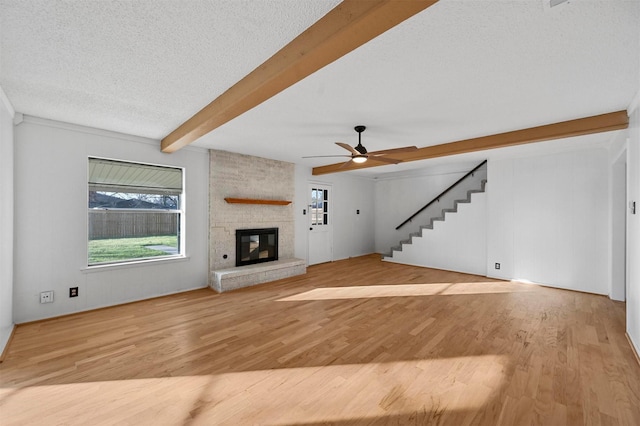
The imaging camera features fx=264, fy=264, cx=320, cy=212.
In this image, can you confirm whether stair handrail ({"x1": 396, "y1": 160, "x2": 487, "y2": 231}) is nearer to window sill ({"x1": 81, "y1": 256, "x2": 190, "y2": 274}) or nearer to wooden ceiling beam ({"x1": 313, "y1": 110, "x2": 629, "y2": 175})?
wooden ceiling beam ({"x1": 313, "y1": 110, "x2": 629, "y2": 175})

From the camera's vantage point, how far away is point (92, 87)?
8.32 ft

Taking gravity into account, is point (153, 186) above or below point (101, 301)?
above

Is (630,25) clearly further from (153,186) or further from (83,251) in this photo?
(83,251)

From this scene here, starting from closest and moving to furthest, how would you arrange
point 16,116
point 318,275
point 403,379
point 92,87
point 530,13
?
point 530,13, point 403,379, point 92,87, point 16,116, point 318,275

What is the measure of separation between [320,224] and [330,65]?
5308 mm

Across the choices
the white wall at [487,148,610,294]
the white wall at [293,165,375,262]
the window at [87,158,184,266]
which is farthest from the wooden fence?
the white wall at [487,148,610,294]

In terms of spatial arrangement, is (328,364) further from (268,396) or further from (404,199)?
(404,199)

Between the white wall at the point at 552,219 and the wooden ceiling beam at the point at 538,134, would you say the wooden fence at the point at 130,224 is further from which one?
the white wall at the point at 552,219

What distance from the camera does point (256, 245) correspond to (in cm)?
565

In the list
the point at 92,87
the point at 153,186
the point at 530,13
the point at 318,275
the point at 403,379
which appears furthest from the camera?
the point at 318,275

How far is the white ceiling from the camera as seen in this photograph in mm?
1573

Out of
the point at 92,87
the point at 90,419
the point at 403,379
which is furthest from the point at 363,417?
the point at 92,87

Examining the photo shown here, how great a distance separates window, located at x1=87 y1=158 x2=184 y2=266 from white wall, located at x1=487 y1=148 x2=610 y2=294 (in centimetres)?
627

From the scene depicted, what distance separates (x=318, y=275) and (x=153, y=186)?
11.9ft
